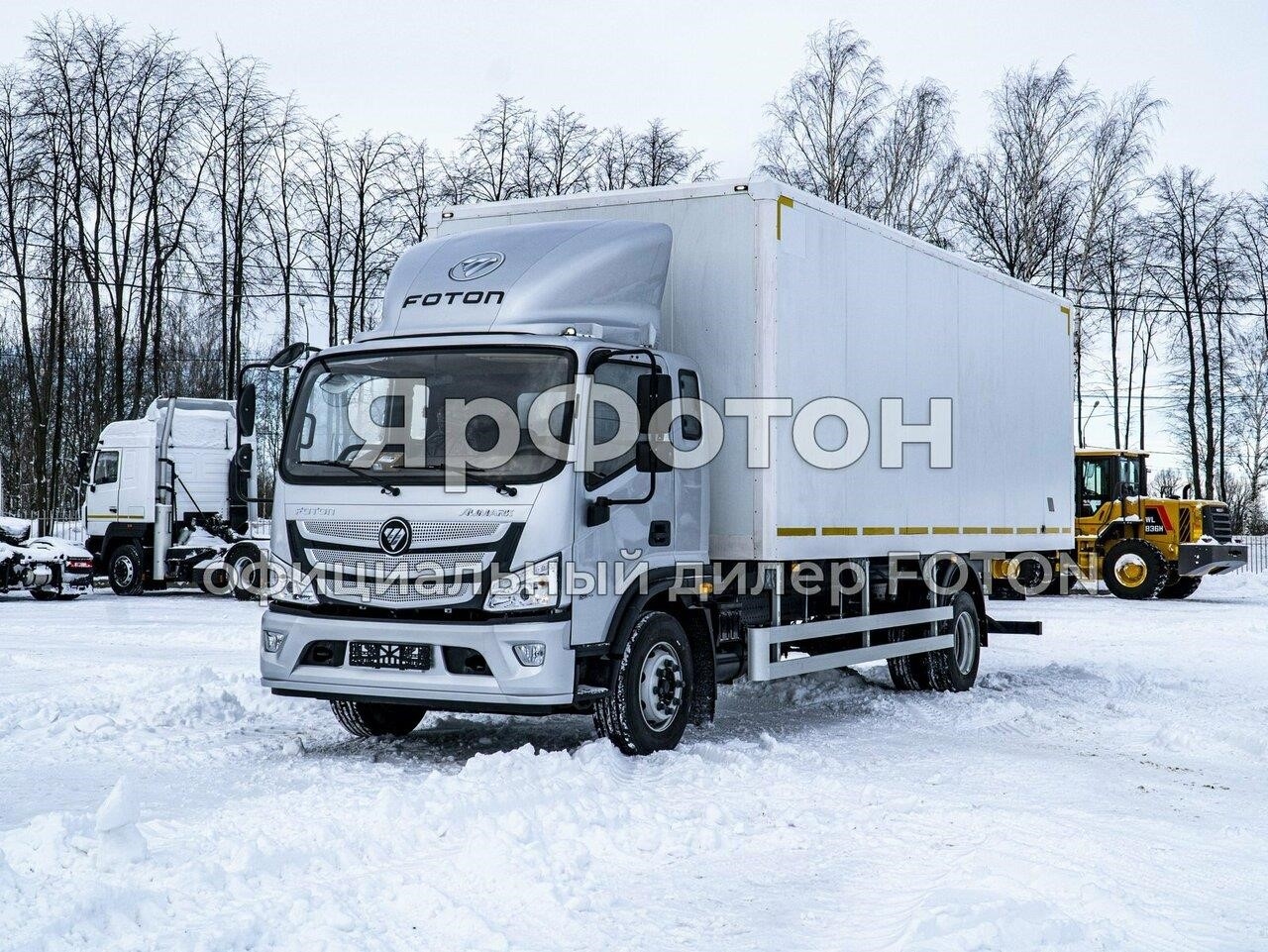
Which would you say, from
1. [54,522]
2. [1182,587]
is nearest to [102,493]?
[54,522]

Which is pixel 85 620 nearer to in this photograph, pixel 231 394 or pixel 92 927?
pixel 231 394

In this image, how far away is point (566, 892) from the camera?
17.4 feet

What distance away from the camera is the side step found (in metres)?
9.12

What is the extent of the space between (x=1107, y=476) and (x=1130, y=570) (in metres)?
1.87

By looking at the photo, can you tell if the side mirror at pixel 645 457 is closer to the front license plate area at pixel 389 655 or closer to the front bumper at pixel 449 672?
the front bumper at pixel 449 672

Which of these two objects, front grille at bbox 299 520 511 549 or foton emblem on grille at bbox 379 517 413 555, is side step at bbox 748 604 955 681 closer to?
front grille at bbox 299 520 511 549

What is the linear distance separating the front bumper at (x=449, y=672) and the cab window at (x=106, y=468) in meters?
18.1

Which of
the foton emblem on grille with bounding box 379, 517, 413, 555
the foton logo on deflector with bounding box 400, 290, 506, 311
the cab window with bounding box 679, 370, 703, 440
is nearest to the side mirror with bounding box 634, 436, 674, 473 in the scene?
the cab window with bounding box 679, 370, 703, 440

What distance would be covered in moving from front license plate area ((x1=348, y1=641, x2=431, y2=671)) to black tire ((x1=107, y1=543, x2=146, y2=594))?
1794 cm

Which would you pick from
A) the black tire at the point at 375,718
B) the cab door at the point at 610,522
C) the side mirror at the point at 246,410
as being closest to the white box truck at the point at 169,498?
the black tire at the point at 375,718

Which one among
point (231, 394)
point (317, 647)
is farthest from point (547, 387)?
point (231, 394)

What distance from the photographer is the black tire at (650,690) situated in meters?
7.85

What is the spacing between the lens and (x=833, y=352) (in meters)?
9.59

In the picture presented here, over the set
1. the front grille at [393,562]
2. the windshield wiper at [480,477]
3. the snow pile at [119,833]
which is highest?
the windshield wiper at [480,477]
